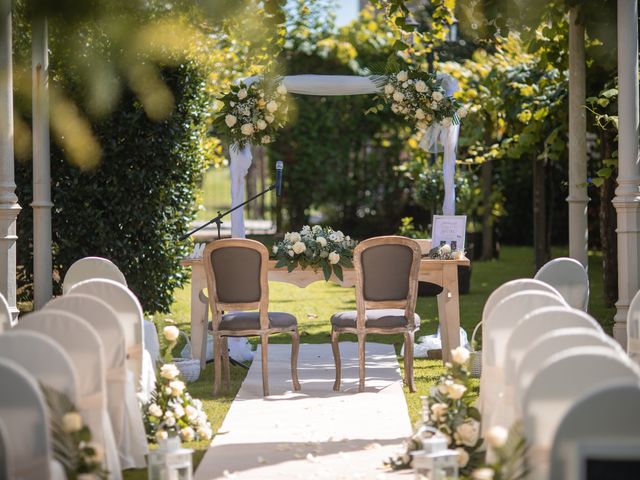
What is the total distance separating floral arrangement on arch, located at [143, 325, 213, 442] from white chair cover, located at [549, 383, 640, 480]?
8.81ft

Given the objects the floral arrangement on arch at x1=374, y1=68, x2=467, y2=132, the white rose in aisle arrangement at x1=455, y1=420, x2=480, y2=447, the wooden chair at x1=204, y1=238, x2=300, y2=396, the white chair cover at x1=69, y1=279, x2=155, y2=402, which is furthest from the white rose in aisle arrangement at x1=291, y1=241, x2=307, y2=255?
the white rose in aisle arrangement at x1=455, y1=420, x2=480, y2=447

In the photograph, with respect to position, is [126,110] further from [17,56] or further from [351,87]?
[351,87]

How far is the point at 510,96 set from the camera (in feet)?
37.4

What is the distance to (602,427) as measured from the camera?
9.80 feet

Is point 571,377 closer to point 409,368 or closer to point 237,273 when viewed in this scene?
point 409,368

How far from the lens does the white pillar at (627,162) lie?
6.92 meters

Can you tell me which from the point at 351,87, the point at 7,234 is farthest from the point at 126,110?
the point at 7,234

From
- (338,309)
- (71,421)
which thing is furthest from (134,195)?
(71,421)

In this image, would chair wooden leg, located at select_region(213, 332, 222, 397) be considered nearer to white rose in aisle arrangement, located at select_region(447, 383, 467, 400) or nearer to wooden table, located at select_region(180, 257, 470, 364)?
wooden table, located at select_region(180, 257, 470, 364)

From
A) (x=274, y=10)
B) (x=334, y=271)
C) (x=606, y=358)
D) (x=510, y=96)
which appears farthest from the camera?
(x=510, y=96)

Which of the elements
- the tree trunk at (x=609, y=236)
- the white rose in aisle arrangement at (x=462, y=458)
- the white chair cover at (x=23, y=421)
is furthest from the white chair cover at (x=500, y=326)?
the tree trunk at (x=609, y=236)

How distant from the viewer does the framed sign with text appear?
848 centimetres

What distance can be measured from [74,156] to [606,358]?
24.0 ft

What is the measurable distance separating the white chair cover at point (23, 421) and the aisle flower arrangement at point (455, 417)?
2.06 meters
